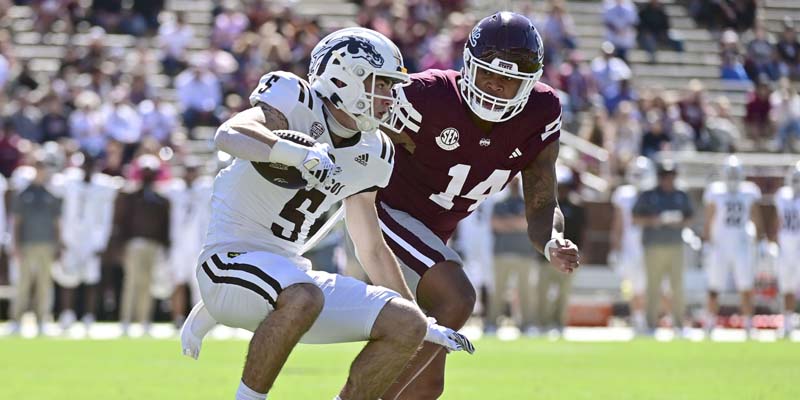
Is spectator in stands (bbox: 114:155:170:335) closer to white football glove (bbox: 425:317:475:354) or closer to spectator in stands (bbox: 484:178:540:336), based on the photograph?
spectator in stands (bbox: 484:178:540:336)

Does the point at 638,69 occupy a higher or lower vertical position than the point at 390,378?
lower

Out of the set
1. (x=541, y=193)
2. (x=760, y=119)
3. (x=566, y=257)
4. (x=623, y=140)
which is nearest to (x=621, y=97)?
(x=623, y=140)

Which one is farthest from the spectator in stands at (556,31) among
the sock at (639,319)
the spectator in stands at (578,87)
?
the sock at (639,319)

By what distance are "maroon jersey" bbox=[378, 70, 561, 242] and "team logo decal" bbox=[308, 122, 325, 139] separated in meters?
1.03

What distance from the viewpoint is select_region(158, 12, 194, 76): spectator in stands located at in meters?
21.6

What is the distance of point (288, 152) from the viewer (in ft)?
19.0

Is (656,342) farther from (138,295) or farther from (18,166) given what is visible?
(18,166)

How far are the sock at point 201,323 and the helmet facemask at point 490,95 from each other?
1.64 meters

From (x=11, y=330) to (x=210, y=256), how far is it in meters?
11.2

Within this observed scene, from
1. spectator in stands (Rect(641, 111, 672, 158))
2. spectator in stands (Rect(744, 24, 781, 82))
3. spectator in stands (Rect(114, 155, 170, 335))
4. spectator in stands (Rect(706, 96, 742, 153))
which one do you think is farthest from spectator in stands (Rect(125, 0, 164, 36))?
spectator in stands (Rect(744, 24, 781, 82))

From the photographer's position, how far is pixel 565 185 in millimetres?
17516

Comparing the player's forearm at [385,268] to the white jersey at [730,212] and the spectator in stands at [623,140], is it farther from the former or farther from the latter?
the spectator in stands at [623,140]

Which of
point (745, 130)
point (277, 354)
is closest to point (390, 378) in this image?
point (277, 354)

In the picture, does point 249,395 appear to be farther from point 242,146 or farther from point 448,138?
point 448,138
